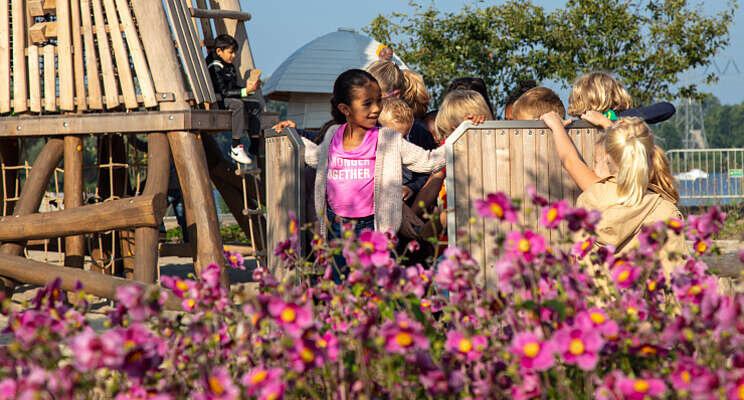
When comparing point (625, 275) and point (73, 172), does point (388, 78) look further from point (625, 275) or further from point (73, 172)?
point (625, 275)

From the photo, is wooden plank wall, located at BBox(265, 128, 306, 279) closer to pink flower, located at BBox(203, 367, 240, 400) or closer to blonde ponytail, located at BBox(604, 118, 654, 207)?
blonde ponytail, located at BBox(604, 118, 654, 207)

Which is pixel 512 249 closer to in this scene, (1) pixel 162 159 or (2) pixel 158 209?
(2) pixel 158 209

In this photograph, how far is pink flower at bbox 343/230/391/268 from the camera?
2.25 metres

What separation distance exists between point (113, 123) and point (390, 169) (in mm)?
3071

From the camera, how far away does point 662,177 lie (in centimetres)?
380

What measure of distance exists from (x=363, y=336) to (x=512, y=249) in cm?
46

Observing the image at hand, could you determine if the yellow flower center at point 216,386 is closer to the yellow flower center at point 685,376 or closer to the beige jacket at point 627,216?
the yellow flower center at point 685,376

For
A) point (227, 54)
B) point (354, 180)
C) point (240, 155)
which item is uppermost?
point (227, 54)

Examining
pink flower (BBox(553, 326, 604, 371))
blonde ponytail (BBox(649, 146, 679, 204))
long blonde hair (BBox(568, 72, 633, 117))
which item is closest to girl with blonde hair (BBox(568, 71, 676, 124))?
long blonde hair (BBox(568, 72, 633, 117))

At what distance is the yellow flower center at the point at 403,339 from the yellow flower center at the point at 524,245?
41 centimetres

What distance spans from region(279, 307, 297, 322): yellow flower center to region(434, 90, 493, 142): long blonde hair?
10.6ft

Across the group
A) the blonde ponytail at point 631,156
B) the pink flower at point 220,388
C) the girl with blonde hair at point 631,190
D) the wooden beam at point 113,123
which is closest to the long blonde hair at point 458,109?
the girl with blonde hair at point 631,190

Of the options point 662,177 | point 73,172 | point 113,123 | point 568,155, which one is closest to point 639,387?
point 662,177

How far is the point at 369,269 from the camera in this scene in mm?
2293
